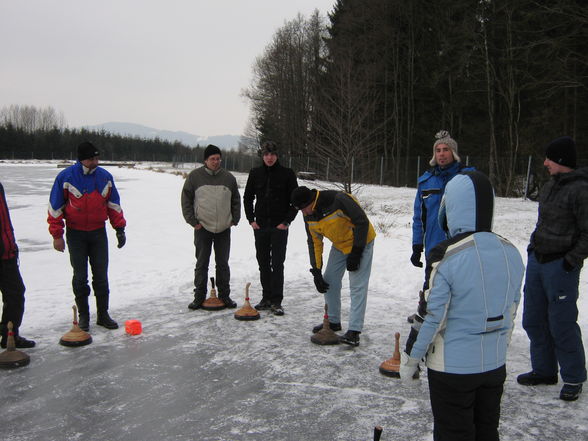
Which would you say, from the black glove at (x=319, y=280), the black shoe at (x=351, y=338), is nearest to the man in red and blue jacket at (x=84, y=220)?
the black glove at (x=319, y=280)

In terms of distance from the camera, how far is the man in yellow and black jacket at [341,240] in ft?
16.1

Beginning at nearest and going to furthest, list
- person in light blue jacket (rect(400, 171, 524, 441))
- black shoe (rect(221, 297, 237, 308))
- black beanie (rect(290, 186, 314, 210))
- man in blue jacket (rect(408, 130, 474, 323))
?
person in light blue jacket (rect(400, 171, 524, 441)) → black beanie (rect(290, 186, 314, 210)) → man in blue jacket (rect(408, 130, 474, 323)) → black shoe (rect(221, 297, 237, 308))

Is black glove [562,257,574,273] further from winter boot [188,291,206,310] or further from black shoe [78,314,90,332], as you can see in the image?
black shoe [78,314,90,332]

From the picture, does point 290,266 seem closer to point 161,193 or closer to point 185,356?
point 185,356

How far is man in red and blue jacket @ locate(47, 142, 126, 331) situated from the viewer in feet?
17.8

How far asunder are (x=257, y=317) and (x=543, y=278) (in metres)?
3.24

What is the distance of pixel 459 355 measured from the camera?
2.46 m

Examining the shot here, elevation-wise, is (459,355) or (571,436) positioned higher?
(459,355)

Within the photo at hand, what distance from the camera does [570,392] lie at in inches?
154

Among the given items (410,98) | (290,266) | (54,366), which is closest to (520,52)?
(410,98)

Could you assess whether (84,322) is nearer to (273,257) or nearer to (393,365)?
(273,257)

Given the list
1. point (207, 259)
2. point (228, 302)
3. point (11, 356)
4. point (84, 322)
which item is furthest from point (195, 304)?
point (11, 356)

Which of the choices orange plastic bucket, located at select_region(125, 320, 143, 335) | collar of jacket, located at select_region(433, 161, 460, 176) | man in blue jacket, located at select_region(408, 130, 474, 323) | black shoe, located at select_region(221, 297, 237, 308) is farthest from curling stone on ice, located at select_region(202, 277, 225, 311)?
Result: collar of jacket, located at select_region(433, 161, 460, 176)

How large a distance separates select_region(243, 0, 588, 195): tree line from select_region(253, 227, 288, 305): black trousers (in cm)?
870
